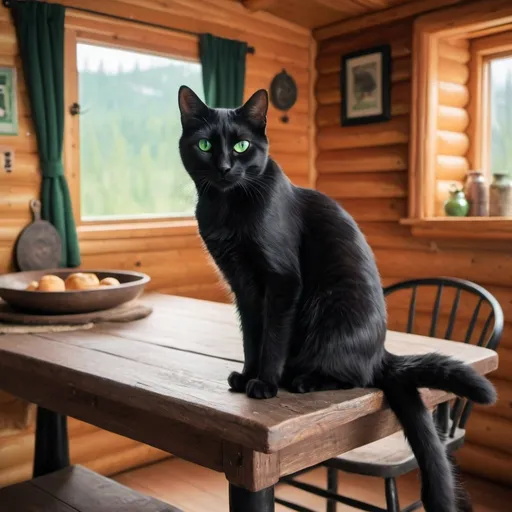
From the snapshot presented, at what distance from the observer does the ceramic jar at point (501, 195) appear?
3.03m

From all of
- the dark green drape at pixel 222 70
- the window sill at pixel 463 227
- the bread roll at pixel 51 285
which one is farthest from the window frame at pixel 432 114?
the bread roll at pixel 51 285

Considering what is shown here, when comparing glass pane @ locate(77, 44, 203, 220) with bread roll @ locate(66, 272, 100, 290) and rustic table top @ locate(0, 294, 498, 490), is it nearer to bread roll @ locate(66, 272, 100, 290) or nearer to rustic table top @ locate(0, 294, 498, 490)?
bread roll @ locate(66, 272, 100, 290)

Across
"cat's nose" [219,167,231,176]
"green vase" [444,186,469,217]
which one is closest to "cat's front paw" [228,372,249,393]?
"cat's nose" [219,167,231,176]

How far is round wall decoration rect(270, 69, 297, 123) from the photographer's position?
353 centimetres

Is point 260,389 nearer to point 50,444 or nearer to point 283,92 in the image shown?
point 50,444

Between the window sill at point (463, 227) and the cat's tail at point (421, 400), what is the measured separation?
1729 mm

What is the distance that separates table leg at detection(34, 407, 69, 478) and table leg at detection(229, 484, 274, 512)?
1.14m

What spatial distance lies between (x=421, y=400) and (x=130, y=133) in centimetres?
226

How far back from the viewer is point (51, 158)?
2.63m

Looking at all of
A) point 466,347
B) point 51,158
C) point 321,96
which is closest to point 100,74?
point 51,158

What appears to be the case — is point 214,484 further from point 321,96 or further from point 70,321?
point 321,96

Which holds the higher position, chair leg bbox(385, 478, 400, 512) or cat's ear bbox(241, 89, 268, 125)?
cat's ear bbox(241, 89, 268, 125)

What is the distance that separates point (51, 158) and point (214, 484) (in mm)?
1605

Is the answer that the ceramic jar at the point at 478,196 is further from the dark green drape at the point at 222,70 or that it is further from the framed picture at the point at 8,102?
the framed picture at the point at 8,102
